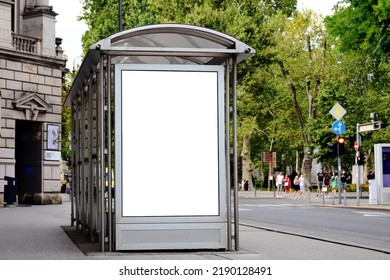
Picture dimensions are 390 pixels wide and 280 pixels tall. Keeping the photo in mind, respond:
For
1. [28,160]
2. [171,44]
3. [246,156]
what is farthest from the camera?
[246,156]

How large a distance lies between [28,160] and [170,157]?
24.0 metres

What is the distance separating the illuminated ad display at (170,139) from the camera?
12.2 meters

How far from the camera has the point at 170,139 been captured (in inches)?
487

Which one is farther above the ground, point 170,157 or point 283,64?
point 283,64

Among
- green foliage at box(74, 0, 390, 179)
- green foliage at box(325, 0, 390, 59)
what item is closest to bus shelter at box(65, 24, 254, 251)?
green foliage at box(325, 0, 390, 59)

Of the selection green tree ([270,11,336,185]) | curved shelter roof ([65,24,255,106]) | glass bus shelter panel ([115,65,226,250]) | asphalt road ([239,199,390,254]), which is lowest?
asphalt road ([239,199,390,254])

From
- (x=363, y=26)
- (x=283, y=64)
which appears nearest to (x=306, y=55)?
(x=283, y=64)

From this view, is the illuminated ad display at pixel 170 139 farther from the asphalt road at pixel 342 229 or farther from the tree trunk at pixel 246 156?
the tree trunk at pixel 246 156

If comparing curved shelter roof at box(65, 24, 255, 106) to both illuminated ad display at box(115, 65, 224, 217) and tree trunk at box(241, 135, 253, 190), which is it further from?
tree trunk at box(241, 135, 253, 190)

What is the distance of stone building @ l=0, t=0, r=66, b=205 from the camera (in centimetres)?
3341

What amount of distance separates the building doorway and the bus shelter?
23.0 m

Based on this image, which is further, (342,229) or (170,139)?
(342,229)

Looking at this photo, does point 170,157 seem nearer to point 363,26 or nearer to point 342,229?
point 342,229

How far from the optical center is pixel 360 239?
17.0m
